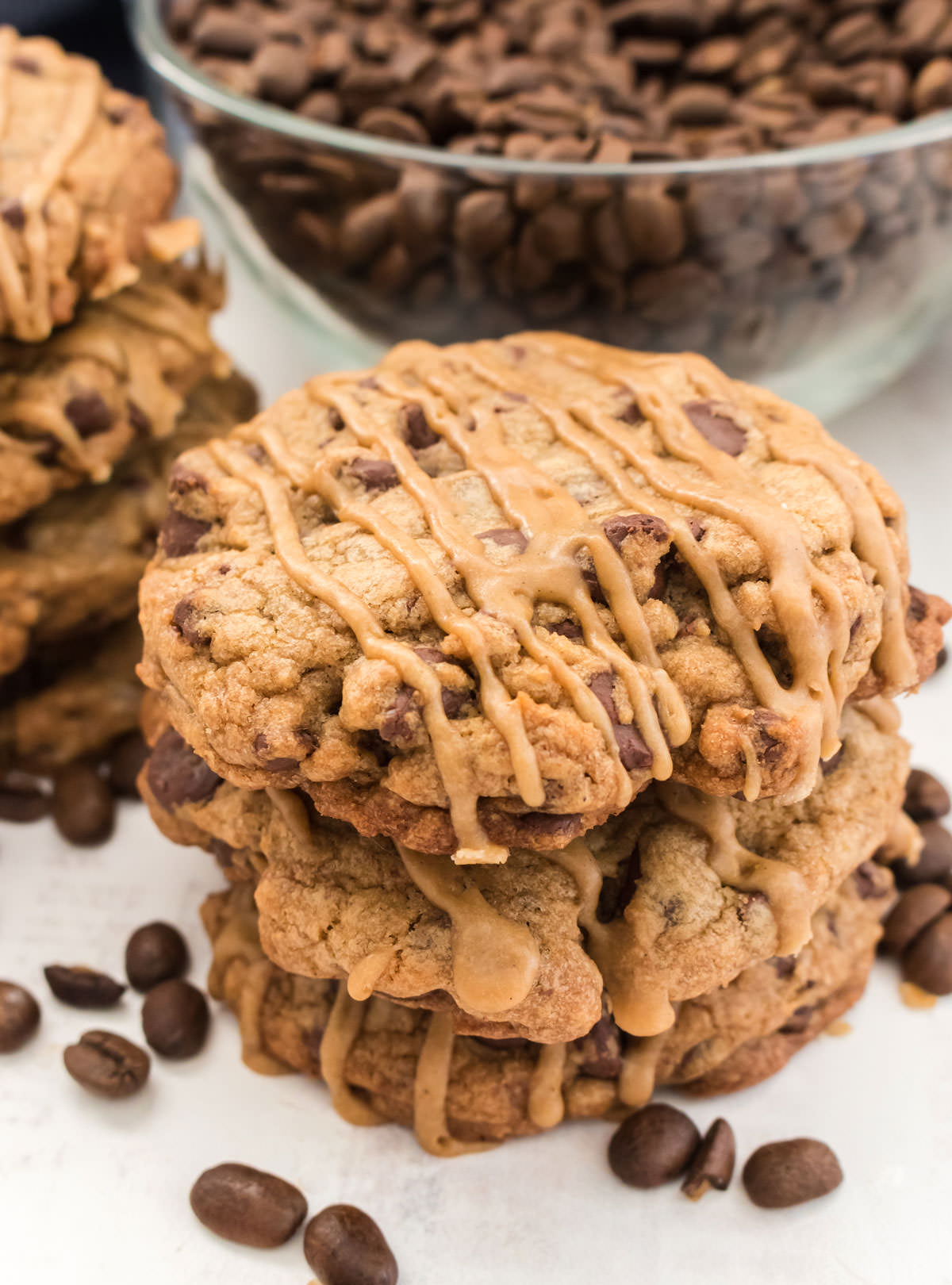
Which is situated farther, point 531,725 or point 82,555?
point 82,555

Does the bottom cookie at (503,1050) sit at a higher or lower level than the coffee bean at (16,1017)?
higher

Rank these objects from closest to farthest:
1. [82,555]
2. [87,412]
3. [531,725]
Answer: [531,725] < [87,412] < [82,555]

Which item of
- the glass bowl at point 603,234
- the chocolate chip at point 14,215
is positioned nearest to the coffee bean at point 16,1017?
the chocolate chip at point 14,215

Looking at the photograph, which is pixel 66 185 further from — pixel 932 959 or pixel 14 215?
pixel 932 959

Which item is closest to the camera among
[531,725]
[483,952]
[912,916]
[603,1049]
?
[531,725]

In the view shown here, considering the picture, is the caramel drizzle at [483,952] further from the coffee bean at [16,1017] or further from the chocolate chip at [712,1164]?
the coffee bean at [16,1017]

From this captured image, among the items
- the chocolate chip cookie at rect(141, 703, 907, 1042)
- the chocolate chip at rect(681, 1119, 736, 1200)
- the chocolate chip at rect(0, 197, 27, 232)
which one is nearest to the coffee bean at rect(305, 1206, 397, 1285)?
the chocolate chip cookie at rect(141, 703, 907, 1042)

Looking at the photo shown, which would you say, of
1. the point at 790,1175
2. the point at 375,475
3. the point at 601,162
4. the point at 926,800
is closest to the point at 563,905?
the point at 790,1175
